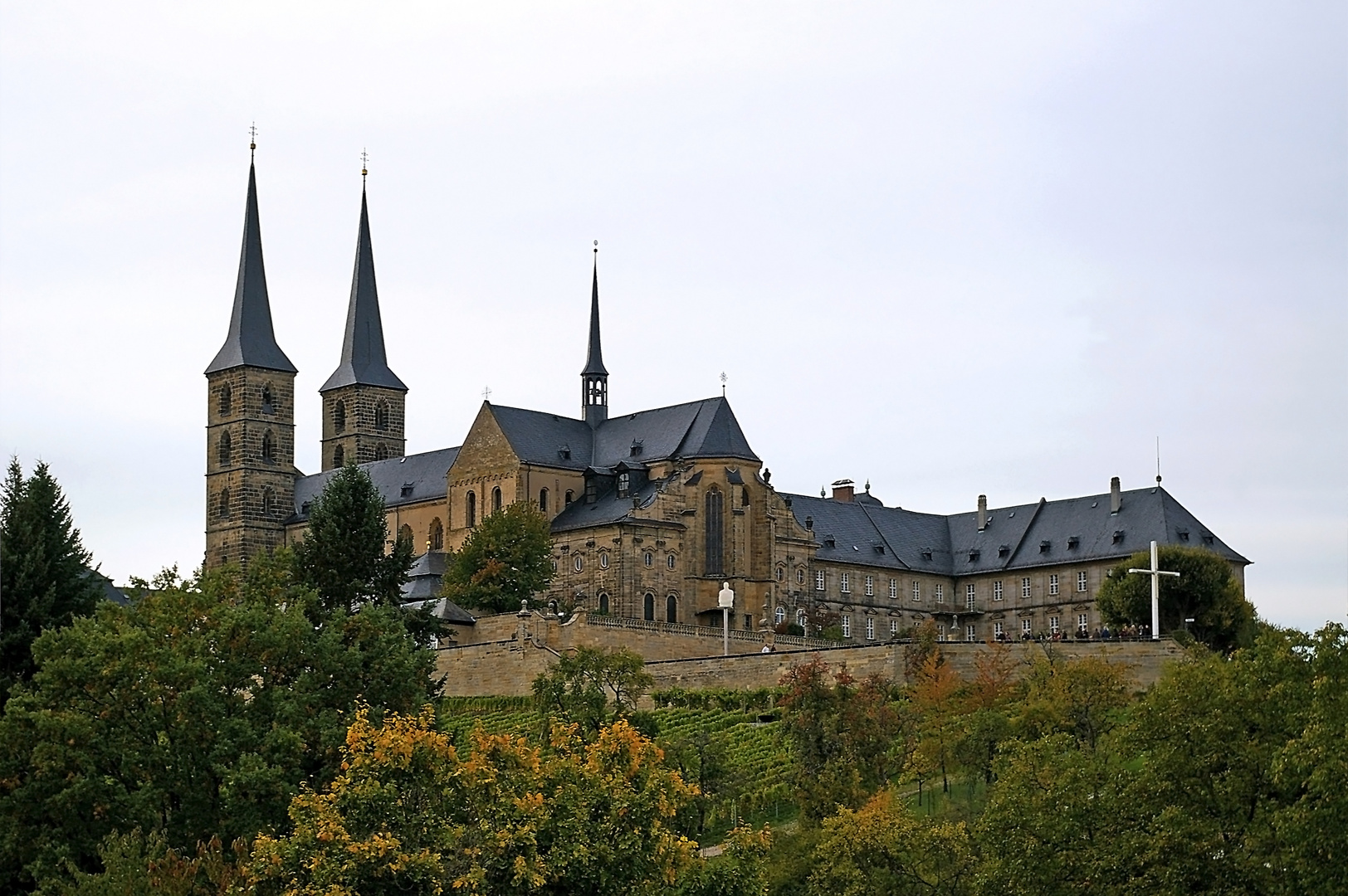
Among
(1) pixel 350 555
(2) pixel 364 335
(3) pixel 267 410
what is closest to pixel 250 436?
(3) pixel 267 410

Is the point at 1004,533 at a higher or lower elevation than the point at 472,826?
higher

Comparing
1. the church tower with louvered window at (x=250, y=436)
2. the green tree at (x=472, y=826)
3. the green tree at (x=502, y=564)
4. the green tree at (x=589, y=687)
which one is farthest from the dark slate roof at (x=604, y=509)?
the green tree at (x=472, y=826)

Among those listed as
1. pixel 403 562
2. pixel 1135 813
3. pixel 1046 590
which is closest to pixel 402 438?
pixel 1046 590

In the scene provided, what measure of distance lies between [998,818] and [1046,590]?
9286cm

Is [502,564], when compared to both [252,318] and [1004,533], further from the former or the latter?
[252,318]

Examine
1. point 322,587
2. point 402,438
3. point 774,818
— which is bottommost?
point 774,818

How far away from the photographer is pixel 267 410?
168 m

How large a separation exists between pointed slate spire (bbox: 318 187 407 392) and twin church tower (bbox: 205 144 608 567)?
0.18 ft

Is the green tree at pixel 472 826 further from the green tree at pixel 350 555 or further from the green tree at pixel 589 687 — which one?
the green tree at pixel 350 555

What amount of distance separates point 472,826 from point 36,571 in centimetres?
2970

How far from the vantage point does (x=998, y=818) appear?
152 ft

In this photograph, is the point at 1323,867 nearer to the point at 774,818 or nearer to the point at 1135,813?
the point at 1135,813

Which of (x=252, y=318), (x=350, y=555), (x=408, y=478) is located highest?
(x=252, y=318)

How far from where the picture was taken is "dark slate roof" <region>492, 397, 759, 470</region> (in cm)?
13300
